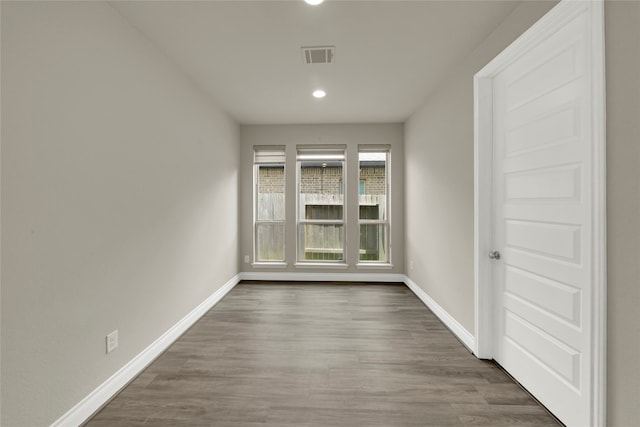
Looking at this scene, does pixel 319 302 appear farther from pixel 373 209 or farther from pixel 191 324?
pixel 373 209

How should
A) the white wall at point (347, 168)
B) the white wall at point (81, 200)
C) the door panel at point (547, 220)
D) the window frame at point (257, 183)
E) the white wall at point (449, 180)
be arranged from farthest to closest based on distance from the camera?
the window frame at point (257, 183)
the white wall at point (347, 168)
the white wall at point (449, 180)
the door panel at point (547, 220)
the white wall at point (81, 200)

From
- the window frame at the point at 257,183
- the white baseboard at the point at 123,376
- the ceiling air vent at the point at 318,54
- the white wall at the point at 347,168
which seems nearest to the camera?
the white baseboard at the point at 123,376

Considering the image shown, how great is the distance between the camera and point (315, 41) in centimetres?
256

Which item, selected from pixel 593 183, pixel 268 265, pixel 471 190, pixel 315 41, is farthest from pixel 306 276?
pixel 593 183

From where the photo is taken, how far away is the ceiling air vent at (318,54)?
266cm

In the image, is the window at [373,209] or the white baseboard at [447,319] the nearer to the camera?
the white baseboard at [447,319]

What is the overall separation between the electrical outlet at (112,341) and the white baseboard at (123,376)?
0.18 metres

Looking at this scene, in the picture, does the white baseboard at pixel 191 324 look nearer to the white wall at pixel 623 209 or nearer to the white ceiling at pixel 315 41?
the white wall at pixel 623 209

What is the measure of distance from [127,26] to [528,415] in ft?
11.9

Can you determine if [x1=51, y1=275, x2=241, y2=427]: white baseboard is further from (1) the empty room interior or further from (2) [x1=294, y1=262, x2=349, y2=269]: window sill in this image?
(2) [x1=294, y1=262, x2=349, y2=269]: window sill

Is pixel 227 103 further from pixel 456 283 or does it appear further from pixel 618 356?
pixel 618 356

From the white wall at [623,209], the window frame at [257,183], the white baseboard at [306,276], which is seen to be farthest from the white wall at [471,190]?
the window frame at [257,183]

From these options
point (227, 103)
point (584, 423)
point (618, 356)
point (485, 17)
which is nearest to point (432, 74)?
point (485, 17)

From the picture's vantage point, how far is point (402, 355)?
2.60 metres
